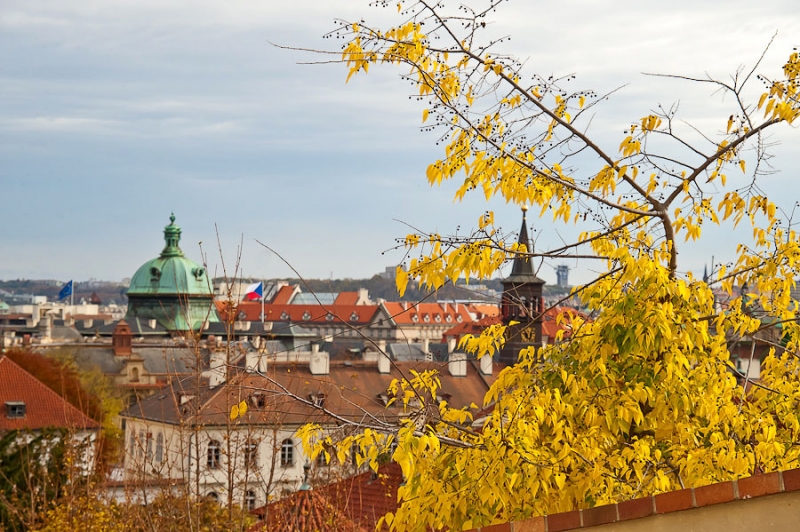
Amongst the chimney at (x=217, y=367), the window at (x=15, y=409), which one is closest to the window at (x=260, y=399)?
the chimney at (x=217, y=367)

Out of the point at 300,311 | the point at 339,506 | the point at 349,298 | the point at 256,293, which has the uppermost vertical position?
the point at 349,298

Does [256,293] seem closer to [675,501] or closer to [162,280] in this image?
[162,280]

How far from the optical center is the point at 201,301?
125062 mm

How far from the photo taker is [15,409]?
5131 cm

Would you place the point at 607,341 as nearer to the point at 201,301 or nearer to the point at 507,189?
the point at 507,189

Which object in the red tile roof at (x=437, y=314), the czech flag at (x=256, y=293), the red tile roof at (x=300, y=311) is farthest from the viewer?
the red tile roof at (x=300, y=311)

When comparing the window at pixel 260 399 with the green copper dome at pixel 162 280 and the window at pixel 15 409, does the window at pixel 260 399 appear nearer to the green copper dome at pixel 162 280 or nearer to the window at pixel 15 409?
the window at pixel 15 409

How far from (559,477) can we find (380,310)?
166826 mm

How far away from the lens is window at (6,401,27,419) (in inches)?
2012

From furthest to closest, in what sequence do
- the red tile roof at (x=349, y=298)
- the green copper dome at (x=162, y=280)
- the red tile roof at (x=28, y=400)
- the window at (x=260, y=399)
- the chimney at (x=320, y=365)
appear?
the red tile roof at (x=349, y=298)
the green copper dome at (x=162, y=280)
the chimney at (x=320, y=365)
the red tile roof at (x=28, y=400)
the window at (x=260, y=399)

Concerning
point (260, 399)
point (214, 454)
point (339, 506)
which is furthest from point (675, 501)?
point (214, 454)

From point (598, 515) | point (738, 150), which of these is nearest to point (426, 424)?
point (598, 515)

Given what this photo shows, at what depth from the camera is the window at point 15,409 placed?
168ft

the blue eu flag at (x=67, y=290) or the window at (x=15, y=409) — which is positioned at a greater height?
the blue eu flag at (x=67, y=290)
